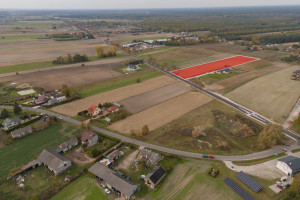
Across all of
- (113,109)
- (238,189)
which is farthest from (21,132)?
(238,189)

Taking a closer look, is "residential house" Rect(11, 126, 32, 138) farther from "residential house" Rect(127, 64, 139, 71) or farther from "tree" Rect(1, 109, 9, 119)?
"residential house" Rect(127, 64, 139, 71)

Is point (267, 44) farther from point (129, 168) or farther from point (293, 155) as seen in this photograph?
point (129, 168)

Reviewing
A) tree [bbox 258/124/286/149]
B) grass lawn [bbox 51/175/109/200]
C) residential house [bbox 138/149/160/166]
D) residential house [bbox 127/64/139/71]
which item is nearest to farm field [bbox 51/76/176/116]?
residential house [bbox 127/64/139/71]

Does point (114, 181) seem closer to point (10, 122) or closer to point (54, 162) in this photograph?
point (54, 162)

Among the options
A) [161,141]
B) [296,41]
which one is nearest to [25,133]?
[161,141]

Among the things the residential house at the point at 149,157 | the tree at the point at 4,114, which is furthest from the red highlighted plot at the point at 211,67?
the tree at the point at 4,114

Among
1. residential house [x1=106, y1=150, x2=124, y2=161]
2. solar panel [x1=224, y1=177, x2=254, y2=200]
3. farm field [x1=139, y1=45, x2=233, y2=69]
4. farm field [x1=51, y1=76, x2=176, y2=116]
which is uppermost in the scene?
farm field [x1=139, y1=45, x2=233, y2=69]
